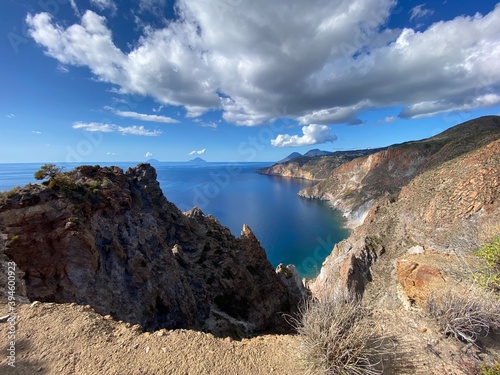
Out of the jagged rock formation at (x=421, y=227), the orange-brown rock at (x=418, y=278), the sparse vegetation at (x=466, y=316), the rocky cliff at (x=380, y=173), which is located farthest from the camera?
the rocky cliff at (x=380, y=173)

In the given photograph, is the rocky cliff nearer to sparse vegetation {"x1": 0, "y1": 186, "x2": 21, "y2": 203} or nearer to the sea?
the sea

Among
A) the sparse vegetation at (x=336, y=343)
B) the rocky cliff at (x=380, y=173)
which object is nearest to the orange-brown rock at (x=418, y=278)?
the sparse vegetation at (x=336, y=343)

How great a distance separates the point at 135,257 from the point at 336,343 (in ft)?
44.5

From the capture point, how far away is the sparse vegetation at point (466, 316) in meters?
5.55

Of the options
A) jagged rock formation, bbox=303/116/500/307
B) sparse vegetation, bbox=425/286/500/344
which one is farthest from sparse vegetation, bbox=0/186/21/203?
jagged rock formation, bbox=303/116/500/307

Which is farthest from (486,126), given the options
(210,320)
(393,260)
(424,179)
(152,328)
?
(152,328)

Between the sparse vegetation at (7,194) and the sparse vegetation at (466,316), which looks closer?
the sparse vegetation at (466,316)

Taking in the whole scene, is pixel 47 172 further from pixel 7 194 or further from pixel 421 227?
pixel 421 227

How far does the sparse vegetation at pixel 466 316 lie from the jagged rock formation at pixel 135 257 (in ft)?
42.5

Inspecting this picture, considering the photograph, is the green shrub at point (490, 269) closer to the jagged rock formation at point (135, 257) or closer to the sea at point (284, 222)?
the jagged rock formation at point (135, 257)

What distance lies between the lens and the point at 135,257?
1496 cm

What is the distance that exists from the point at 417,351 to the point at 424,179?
4824 centimetres

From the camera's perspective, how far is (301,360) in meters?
5.09

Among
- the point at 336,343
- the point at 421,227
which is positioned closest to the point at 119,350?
the point at 336,343
